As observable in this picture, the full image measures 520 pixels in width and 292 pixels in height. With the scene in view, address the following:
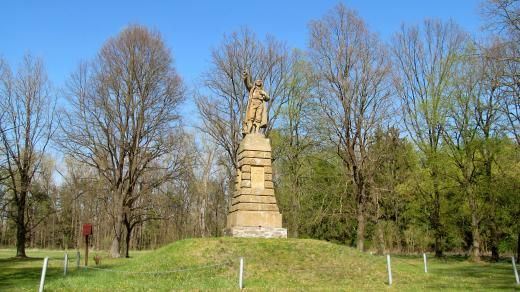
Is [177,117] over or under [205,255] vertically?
over

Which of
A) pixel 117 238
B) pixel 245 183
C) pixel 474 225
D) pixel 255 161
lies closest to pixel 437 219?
pixel 474 225

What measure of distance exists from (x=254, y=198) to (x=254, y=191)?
31cm

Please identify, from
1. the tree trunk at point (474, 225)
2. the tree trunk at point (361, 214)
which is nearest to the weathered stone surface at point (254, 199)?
the tree trunk at point (361, 214)

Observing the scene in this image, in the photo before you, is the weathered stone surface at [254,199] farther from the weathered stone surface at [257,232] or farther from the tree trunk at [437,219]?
the tree trunk at [437,219]

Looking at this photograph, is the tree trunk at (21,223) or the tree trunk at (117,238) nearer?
the tree trunk at (117,238)

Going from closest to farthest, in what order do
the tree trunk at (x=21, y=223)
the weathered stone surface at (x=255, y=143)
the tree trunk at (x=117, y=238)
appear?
1. the weathered stone surface at (x=255, y=143)
2. the tree trunk at (x=117, y=238)
3. the tree trunk at (x=21, y=223)

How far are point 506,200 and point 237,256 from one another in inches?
814

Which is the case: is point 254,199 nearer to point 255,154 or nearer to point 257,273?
point 255,154

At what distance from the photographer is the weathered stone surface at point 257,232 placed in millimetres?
18781

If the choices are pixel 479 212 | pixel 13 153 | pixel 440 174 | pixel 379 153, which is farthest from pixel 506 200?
pixel 13 153

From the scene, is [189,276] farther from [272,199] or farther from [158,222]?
[158,222]

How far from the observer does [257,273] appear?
1461 centimetres

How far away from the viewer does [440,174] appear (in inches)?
1176

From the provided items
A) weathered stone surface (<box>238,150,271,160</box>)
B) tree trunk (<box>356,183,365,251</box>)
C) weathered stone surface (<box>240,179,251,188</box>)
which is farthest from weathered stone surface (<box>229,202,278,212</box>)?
tree trunk (<box>356,183,365,251</box>)
